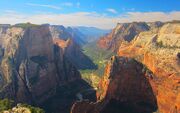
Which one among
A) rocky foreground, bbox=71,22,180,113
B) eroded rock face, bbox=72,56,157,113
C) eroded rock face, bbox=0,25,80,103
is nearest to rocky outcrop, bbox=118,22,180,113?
rocky foreground, bbox=71,22,180,113

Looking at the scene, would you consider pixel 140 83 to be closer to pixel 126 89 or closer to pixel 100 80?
pixel 126 89

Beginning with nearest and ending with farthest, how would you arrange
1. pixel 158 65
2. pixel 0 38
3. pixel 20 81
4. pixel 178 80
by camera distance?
pixel 178 80, pixel 158 65, pixel 20 81, pixel 0 38

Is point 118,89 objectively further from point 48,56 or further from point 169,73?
point 48,56

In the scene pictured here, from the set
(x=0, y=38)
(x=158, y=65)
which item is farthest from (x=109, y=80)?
(x=0, y=38)

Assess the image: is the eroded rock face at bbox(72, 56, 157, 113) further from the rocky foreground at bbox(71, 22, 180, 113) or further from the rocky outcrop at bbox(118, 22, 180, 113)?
the rocky outcrop at bbox(118, 22, 180, 113)

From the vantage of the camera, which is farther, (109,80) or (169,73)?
(109,80)

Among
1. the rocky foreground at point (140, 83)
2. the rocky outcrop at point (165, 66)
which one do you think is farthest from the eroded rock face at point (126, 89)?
the rocky outcrop at point (165, 66)

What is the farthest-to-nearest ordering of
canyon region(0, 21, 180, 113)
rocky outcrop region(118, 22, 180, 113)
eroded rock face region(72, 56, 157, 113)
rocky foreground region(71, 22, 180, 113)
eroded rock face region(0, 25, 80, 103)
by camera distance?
eroded rock face region(0, 25, 80, 103)
eroded rock face region(72, 56, 157, 113)
canyon region(0, 21, 180, 113)
rocky foreground region(71, 22, 180, 113)
rocky outcrop region(118, 22, 180, 113)
